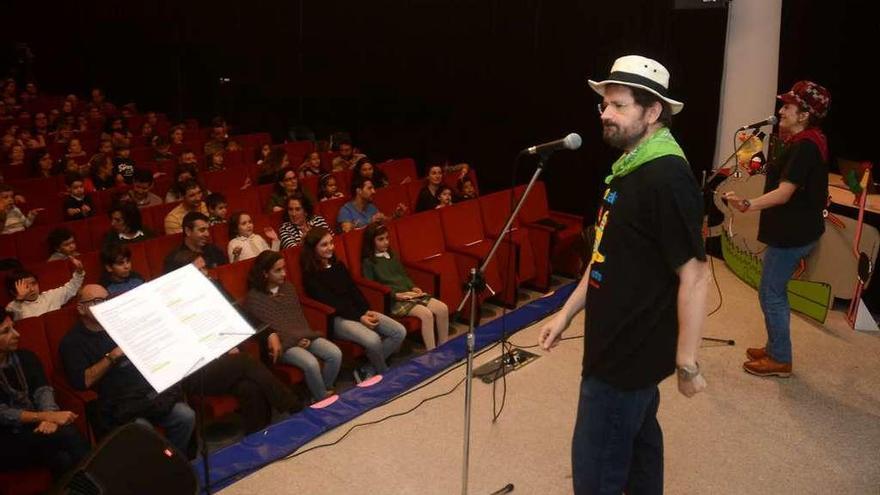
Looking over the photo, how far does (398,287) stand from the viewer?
473 cm

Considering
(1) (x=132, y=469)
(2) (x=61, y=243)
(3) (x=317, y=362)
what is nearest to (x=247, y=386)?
(3) (x=317, y=362)

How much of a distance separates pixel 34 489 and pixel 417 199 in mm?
3759

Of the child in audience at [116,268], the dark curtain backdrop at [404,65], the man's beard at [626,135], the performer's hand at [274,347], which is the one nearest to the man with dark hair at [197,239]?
the child in audience at [116,268]

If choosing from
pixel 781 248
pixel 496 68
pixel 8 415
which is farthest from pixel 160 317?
pixel 496 68

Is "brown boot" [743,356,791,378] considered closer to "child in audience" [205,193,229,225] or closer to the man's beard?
the man's beard

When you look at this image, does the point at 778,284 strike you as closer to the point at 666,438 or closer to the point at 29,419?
the point at 666,438

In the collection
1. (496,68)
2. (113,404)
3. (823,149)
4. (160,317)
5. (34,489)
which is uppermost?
(496,68)

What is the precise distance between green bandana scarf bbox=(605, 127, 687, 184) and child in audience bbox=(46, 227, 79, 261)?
3548mm

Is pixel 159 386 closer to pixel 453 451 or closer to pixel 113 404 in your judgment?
pixel 113 404

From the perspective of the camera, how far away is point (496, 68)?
776 centimetres

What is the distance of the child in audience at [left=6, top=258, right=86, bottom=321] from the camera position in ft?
12.4

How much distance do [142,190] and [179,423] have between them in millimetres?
2958

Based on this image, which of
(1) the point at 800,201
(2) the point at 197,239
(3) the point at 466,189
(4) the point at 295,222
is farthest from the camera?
(3) the point at 466,189

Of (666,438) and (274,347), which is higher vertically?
(274,347)
